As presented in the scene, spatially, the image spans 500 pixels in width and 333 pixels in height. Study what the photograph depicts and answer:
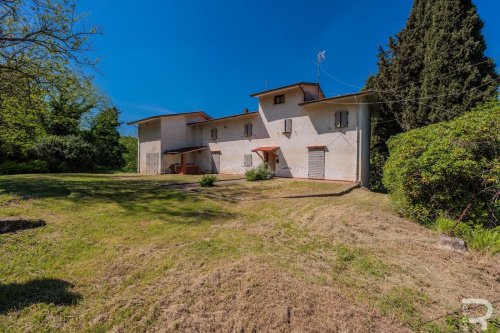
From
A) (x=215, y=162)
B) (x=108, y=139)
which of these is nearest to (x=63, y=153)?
(x=108, y=139)

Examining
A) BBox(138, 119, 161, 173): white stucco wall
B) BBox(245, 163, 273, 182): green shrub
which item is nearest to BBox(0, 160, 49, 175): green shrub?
BBox(138, 119, 161, 173): white stucco wall

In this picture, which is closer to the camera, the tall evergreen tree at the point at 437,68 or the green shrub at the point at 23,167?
the tall evergreen tree at the point at 437,68

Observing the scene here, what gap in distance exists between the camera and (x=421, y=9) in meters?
17.2

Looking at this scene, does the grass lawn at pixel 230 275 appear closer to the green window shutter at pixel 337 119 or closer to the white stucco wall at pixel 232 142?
the green window shutter at pixel 337 119

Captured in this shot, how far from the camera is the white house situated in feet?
55.5

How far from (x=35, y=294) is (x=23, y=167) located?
24024mm

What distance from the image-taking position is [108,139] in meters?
34.5

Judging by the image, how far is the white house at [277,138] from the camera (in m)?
16.9

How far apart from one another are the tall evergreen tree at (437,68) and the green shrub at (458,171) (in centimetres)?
907

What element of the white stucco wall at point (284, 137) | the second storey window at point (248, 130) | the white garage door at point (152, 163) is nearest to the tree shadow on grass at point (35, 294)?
the white stucco wall at point (284, 137)

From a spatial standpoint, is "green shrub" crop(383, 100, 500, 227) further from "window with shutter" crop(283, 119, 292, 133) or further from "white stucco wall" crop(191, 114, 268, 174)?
"white stucco wall" crop(191, 114, 268, 174)

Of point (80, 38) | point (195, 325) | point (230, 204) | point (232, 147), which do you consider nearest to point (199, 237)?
point (195, 325)

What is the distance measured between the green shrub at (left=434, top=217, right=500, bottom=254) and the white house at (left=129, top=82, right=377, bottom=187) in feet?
34.4

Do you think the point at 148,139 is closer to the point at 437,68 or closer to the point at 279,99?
the point at 279,99
